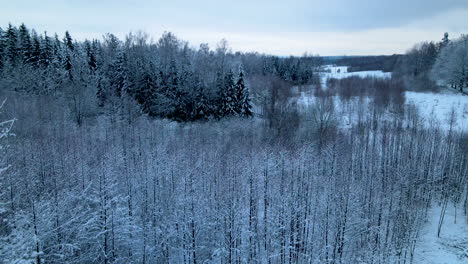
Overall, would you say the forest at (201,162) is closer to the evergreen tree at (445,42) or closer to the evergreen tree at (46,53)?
the evergreen tree at (46,53)

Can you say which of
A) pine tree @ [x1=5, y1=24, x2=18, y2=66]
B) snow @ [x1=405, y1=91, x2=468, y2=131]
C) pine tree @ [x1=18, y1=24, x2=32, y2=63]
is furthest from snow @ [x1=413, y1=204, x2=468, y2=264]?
pine tree @ [x1=18, y1=24, x2=32, y2=63]

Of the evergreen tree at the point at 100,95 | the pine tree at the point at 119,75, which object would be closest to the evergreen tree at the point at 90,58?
the pine tree at the point at 119,75

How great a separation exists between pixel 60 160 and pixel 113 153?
14.2 feet

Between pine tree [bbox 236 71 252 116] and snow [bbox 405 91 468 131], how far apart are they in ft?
76.2

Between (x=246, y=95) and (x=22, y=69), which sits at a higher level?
(x=22, y=69)

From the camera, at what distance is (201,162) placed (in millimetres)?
26141

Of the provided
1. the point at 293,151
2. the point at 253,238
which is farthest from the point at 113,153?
the point at 293,151

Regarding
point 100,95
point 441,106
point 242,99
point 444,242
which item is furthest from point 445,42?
point 100,95

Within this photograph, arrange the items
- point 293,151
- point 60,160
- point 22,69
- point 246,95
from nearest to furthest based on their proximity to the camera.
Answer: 1. point 60,160
2. point 293,151
3. point 22,69
4. point 246,95

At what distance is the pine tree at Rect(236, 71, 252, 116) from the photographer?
1638 inches

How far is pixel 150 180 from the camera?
2441cm

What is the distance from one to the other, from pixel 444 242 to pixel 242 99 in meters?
28.5

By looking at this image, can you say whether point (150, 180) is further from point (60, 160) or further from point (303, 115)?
point (303, 115)

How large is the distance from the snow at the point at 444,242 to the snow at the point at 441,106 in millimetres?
18105
